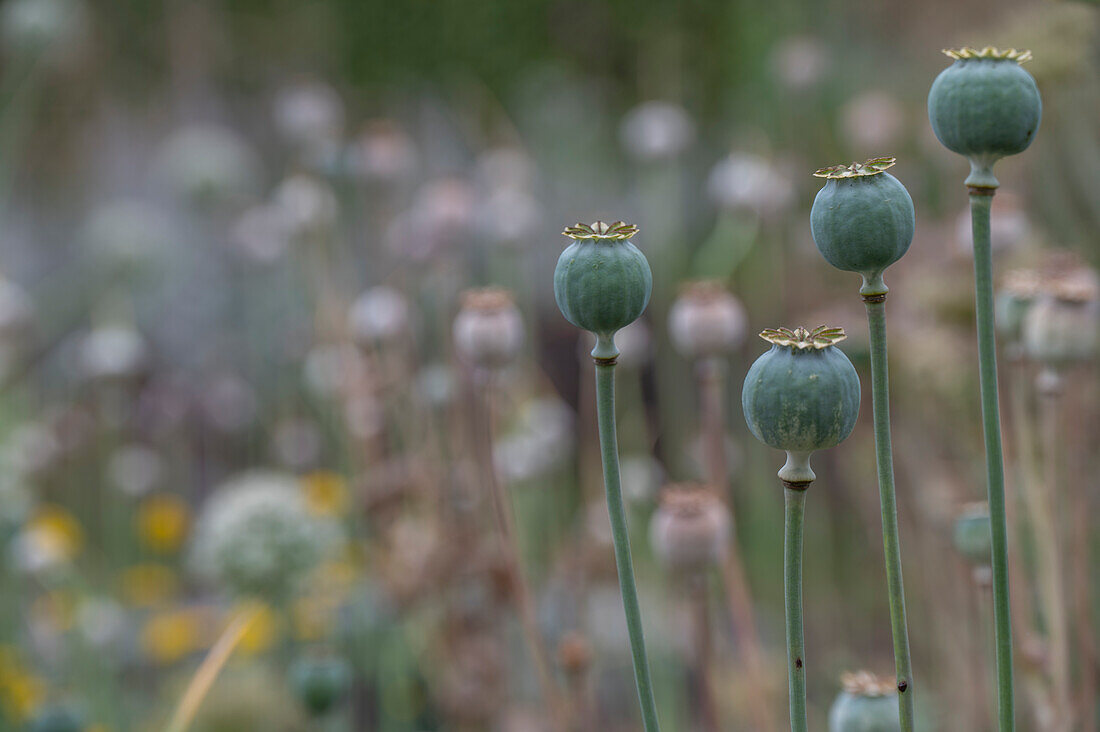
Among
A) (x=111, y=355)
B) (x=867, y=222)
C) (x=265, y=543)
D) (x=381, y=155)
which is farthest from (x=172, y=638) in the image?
(x=867, y=222)

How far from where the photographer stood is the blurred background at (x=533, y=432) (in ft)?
2.09

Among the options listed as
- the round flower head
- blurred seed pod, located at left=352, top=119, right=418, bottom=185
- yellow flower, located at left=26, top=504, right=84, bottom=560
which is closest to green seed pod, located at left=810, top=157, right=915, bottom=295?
the round flower head

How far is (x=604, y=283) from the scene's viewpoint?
0.93 ft

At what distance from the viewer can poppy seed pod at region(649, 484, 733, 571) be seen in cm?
56

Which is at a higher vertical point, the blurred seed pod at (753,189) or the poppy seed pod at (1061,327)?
the blurred seed pod at (753,189)

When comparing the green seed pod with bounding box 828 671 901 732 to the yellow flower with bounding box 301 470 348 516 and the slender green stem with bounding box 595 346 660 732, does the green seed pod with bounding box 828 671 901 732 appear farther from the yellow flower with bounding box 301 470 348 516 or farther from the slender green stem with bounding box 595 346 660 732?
the yellow flower with bounding box 301 470 348 516

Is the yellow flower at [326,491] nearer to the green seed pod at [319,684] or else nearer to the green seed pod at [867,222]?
the green seed pod at [319,684]

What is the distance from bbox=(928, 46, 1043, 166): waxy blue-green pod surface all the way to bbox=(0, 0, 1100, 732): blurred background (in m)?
0.21

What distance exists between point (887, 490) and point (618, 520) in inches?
2.8

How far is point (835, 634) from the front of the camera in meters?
1.08

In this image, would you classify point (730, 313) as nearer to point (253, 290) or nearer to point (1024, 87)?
point (1024, 87)

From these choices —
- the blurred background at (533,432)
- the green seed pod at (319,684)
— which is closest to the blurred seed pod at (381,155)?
the blurred background at (533,432)

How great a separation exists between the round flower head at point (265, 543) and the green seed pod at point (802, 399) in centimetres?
55

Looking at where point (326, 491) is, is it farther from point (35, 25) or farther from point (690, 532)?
point (690, 532)
